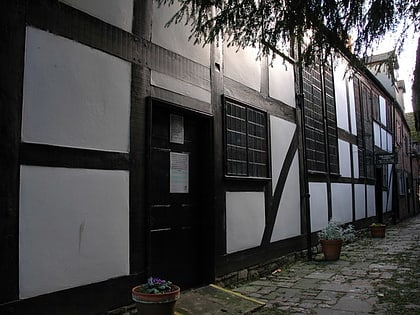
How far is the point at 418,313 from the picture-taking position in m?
4.04

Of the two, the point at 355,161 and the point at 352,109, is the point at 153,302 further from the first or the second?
the point at 352,109

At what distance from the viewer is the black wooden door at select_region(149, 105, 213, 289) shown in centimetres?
436

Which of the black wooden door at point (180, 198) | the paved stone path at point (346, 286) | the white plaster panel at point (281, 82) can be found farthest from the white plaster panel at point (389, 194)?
the black wooden door at point (180, 198)

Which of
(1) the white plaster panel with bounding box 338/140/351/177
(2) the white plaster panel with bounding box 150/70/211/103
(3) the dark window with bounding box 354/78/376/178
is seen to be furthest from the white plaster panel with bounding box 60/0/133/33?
(3) the dark window with bounding box 354/78/376/178

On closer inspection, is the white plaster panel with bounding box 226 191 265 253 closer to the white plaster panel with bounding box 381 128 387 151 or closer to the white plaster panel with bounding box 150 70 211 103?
the white plaster panel with bounding box 150 70 211 103

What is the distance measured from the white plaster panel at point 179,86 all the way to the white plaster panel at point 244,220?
132cm

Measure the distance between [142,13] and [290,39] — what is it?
1587 millimetres

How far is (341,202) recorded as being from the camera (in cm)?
976

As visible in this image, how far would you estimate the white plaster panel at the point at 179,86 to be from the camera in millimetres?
4288

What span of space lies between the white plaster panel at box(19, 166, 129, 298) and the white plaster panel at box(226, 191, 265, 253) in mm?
1877

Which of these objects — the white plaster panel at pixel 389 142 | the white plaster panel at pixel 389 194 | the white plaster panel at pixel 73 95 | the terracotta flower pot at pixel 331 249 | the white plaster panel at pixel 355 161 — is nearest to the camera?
the white plaster panel at pixel 73 95

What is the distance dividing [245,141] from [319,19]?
7.48 feet

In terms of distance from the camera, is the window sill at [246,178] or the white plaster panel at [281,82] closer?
the window sill at [246,178]

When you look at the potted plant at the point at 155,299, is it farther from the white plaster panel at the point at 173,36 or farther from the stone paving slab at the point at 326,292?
the white plaster panel at the point at 173,36
